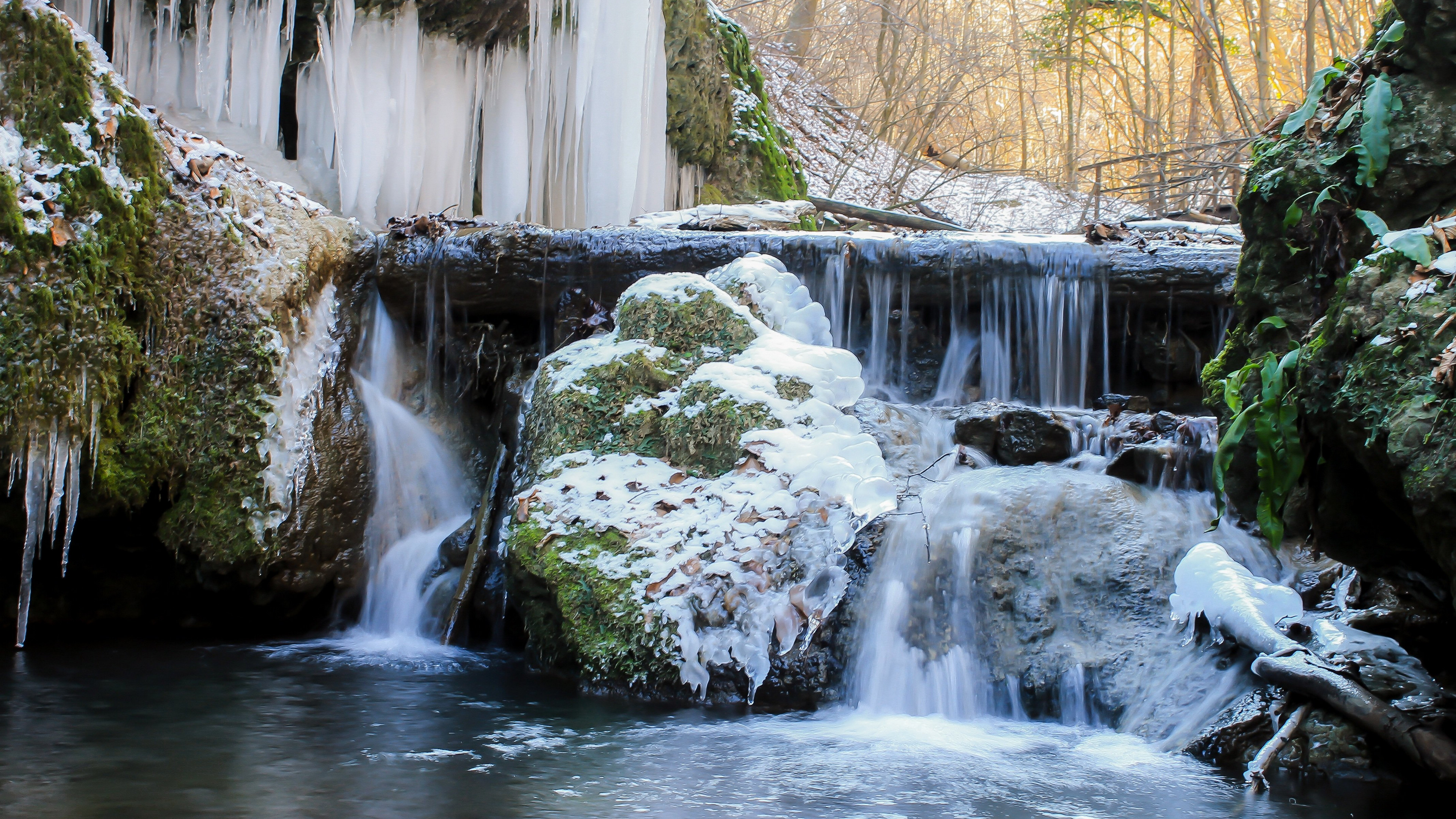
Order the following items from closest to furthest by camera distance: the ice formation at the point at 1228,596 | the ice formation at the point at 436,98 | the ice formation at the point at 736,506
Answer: the ice formation at the point at 1228,596 → the ice formation at the point at 736,506 → the ice formation at the point at 436,98

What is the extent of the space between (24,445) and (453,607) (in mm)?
2073

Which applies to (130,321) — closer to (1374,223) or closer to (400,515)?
(400,515)

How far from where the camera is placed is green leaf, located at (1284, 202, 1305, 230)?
3426 mm

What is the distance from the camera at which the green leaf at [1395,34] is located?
3336mm

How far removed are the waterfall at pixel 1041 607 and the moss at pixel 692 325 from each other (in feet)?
3.70

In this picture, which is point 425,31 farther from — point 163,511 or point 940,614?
point 940,614

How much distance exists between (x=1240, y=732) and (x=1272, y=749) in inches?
5.9

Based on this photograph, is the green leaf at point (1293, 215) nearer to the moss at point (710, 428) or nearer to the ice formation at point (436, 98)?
the moss at point (710, 428)

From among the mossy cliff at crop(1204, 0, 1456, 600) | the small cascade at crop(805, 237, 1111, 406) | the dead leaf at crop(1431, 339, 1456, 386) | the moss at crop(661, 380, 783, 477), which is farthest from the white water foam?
the dead leaf at crop(1431, 339, 1456, 386)

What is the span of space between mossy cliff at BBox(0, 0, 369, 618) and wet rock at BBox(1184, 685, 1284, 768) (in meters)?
4.27

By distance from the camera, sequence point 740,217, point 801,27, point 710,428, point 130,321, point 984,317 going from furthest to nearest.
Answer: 1. point 801,27
2. point 740,217
3. point 984,317
4. point 130,321
5. point 710,428

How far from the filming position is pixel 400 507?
19.6 feet

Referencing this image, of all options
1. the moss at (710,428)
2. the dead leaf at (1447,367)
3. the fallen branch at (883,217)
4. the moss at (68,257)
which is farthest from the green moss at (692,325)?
the fallen branch at (883,217)

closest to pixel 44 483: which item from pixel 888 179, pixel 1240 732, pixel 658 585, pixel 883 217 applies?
pixel 658 585
